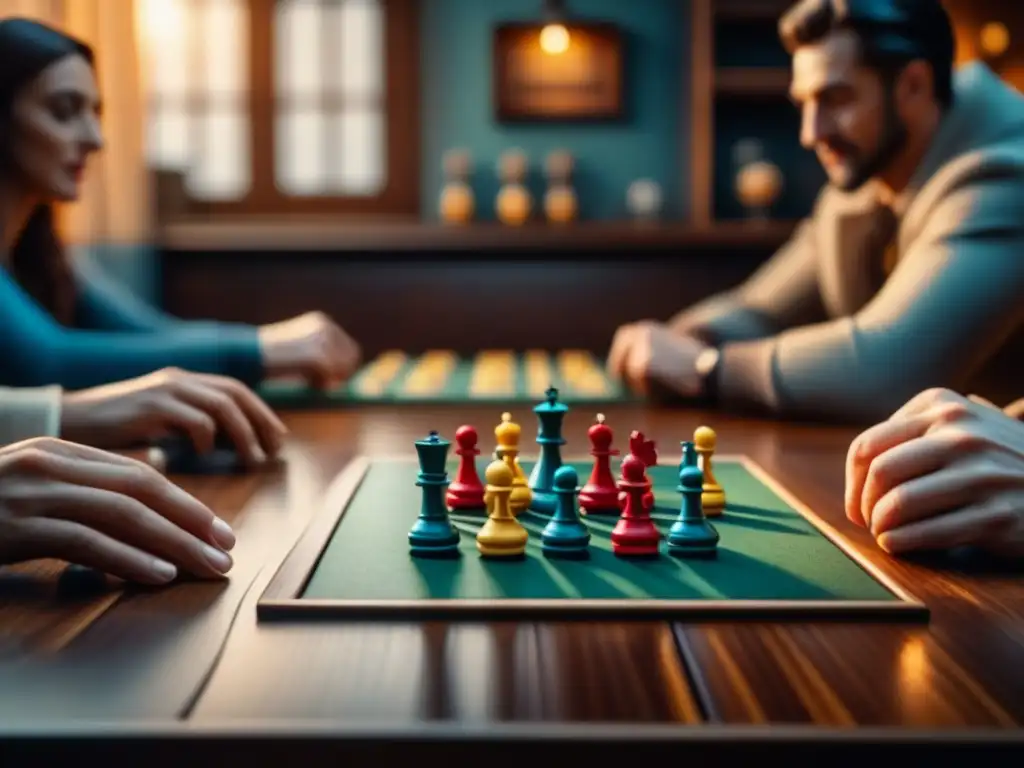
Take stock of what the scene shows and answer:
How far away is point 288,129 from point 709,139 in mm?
1271

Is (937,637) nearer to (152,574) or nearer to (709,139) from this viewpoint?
(152,574)

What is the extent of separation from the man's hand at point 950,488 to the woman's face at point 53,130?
138 centimetres

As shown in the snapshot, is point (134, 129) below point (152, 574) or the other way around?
the other way around

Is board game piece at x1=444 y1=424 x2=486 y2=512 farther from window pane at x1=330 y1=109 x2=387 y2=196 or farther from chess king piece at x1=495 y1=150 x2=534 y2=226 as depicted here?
window pane at x1=330 y1=109 x2=387 y2=196

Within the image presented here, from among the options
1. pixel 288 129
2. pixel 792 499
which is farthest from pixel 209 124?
pixel 792 499

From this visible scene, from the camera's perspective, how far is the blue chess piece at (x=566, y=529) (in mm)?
855

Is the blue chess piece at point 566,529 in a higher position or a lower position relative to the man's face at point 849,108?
lower

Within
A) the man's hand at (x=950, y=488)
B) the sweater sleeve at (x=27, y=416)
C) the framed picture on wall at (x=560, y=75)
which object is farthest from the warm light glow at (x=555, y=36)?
the man's hand at (x=950, y=488)

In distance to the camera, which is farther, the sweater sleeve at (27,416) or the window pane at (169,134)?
the window pane at (169,134)

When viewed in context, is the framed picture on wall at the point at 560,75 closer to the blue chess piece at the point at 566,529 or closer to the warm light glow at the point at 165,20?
the warm light glow at the point at 165,20

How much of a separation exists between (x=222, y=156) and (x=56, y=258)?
1792mm

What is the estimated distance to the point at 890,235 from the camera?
77.5 inches

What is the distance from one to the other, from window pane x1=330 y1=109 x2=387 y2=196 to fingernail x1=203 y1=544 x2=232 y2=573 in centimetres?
302

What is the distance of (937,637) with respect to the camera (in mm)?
699
